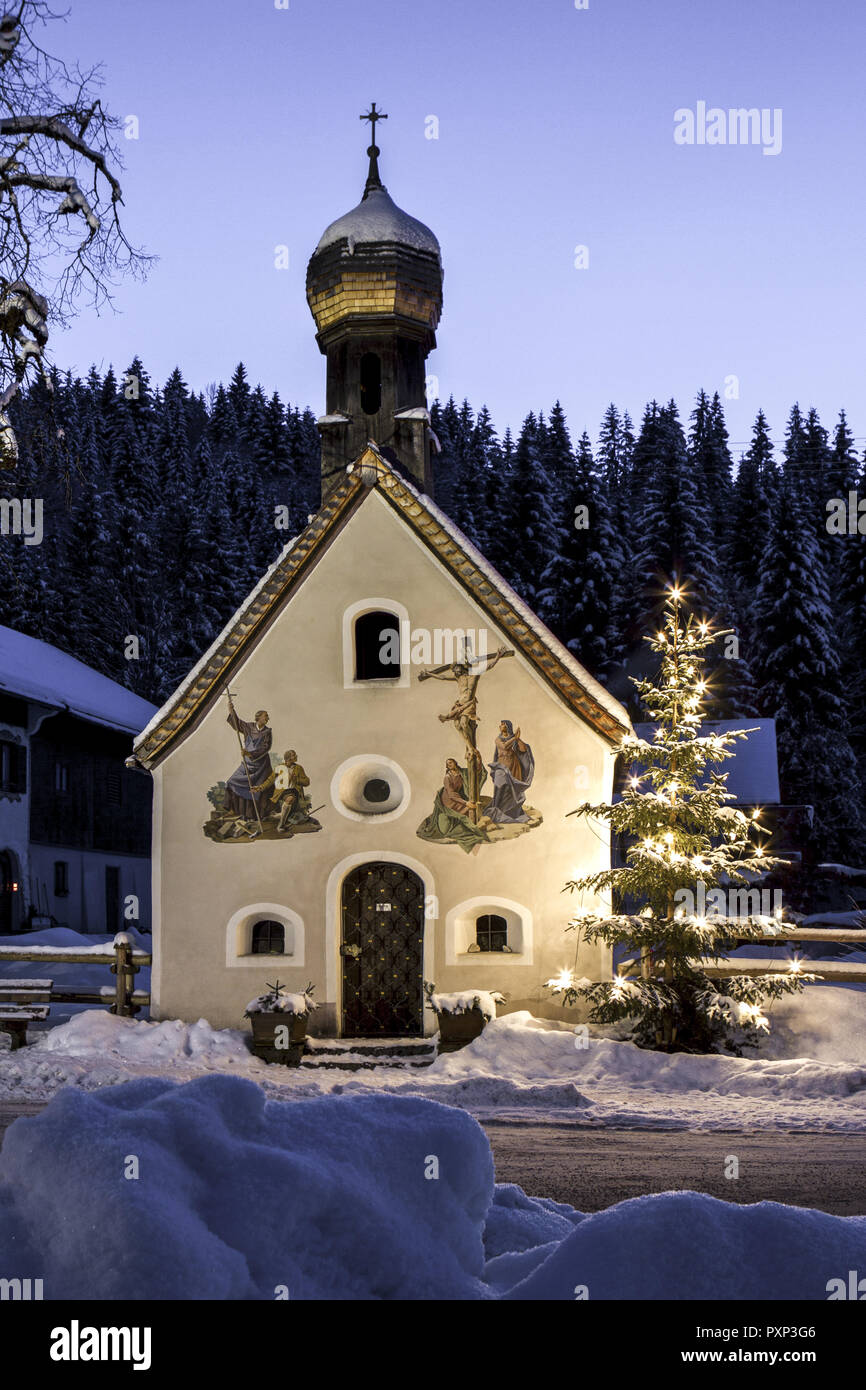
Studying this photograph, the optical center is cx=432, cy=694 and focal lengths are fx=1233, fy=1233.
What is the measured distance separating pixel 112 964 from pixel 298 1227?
14.9 m

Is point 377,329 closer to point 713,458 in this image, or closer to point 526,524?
point 526,524

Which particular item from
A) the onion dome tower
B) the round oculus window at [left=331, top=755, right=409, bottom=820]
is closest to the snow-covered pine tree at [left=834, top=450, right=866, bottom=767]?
the onion dome tower

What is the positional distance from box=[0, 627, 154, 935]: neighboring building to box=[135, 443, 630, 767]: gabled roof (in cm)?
1115

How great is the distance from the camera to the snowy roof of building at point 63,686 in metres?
29.2

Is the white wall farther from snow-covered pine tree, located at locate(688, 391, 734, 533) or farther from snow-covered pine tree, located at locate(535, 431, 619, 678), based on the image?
snow-covered pine tree, located at locate(688, 391, 734, 533)

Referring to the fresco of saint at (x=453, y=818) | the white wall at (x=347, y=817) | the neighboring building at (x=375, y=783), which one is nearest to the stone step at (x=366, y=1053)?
the neighboring building at (x=375, y=783)

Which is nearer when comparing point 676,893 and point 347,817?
point 676,893

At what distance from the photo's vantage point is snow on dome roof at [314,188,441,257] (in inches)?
845

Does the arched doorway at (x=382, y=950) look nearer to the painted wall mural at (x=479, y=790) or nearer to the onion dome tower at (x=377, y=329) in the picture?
the painted wall mural at (x=479, y=790)

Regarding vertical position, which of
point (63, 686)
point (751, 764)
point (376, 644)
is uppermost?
point (63, 686)

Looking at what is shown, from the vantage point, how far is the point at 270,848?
58.5 ft

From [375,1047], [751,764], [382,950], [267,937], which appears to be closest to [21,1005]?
[267,937]

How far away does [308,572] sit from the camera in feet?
60.8
